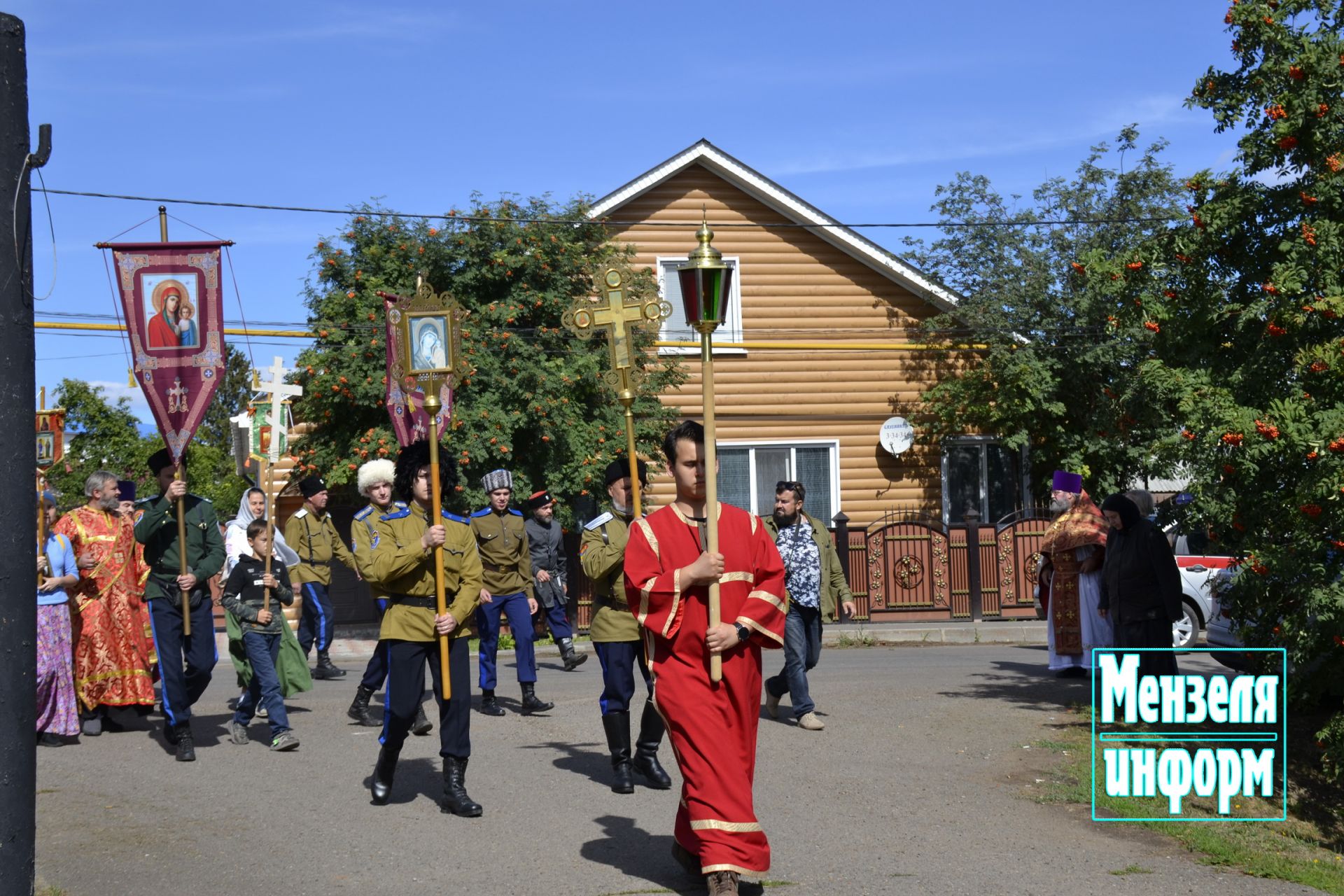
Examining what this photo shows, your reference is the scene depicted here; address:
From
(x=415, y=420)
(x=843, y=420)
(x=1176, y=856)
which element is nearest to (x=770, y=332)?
(x=843, y=420)

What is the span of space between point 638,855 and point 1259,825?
3.79m

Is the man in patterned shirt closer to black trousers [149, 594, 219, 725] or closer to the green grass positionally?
the green grass

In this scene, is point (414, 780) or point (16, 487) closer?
point (16, 487)

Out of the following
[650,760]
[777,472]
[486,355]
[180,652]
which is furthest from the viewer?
[777,472]

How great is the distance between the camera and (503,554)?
37.8ft

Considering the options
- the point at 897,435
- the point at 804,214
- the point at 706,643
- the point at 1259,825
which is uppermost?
the point at 804,214

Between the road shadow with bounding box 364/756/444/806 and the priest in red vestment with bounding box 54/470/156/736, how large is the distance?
8.33 ft

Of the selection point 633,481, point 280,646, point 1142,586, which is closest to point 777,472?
point 1142,586

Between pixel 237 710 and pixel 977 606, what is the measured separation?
41.9 feet

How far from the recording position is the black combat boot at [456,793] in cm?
759

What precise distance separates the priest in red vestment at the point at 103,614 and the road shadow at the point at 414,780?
2538mm

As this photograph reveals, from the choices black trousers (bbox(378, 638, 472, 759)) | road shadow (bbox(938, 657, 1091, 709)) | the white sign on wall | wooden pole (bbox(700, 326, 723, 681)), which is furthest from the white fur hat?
the white sign on wall

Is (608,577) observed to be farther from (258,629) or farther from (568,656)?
(568,656)

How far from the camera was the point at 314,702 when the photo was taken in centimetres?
1258
